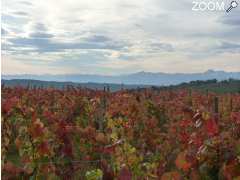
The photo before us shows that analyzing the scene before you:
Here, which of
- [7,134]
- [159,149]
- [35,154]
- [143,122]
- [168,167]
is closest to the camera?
[35,154]

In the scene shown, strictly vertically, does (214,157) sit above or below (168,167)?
above

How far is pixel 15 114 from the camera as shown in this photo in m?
11.5

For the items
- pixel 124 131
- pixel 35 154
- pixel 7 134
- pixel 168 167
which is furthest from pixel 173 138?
pixel 35 154

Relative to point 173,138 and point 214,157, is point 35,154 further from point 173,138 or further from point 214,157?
point 173,138

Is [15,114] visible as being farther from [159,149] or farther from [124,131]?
[159,149]

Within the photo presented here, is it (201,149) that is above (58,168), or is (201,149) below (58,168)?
above

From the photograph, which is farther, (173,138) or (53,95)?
(53,95)

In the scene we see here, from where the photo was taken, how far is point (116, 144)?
5.90m

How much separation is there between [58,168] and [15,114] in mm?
3814

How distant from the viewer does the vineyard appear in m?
4.79

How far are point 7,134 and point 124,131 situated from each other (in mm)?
2978

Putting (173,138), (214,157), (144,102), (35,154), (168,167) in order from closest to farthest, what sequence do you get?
(214,157) → (35,154) → (168,167) → (173,138) → (144,102)

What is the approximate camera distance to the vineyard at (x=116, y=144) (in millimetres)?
4789

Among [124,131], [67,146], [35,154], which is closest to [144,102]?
[124,131]
